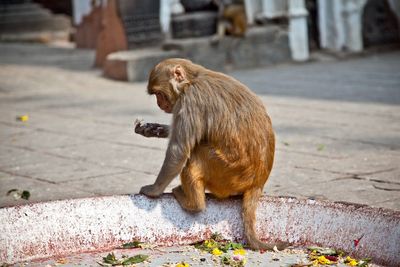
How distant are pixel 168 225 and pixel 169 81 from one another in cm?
68

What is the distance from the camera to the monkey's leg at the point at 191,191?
379cm

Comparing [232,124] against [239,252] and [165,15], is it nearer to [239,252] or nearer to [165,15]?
[239,252]

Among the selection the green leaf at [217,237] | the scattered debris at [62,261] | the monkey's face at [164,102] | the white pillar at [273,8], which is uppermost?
the monkey's face at [164,102]

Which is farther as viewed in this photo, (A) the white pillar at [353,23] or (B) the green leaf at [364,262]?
(A) the white pillar at [353,23]

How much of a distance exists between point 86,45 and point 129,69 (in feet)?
16.5

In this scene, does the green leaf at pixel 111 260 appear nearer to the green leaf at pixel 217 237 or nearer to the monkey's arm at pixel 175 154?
→ the monkey's arm at pixel 175 154

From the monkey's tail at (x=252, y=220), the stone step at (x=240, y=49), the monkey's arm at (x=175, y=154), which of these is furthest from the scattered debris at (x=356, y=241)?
the stone step at (x=240, y=49)

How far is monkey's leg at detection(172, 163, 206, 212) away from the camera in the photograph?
3787 mm

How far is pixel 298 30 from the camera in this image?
12.4 metres

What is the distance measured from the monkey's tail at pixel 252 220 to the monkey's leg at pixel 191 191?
8.1 inches

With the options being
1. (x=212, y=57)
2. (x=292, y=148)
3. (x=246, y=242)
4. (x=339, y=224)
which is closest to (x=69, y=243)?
(x=246, y=242)

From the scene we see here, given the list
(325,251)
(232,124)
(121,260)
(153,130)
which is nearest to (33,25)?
(153,130)

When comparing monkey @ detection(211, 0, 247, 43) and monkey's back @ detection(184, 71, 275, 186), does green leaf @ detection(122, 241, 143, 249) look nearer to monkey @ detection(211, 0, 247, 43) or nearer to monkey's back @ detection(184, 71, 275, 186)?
monkey's back @ detection(184, 71, 275, 186)

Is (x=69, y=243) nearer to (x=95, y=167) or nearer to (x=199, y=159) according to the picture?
→ (x=199, y=159)
